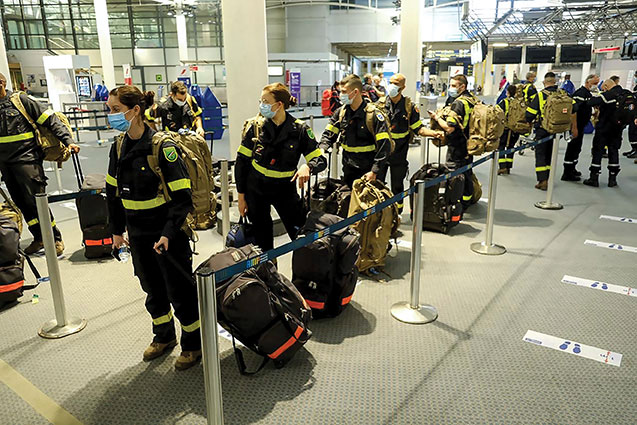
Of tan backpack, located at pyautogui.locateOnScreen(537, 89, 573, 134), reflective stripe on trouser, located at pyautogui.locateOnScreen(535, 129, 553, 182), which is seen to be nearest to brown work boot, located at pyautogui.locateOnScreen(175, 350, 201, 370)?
tan backpack, located at pyautogui.locateOnScreen(537, 89, 573, 134)

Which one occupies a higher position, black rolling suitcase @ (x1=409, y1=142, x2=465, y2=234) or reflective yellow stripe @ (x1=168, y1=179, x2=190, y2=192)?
reflective yellow stripe @ (x1=168, y1=179, x2=190, y2=192)

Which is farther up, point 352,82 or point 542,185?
point 352,82

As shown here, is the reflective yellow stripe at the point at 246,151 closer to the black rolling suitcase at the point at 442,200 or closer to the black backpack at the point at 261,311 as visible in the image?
the black backpack at the point at 261,311

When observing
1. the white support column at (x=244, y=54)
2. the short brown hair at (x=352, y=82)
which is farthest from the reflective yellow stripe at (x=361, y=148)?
the white support column at (x=244, y=54)

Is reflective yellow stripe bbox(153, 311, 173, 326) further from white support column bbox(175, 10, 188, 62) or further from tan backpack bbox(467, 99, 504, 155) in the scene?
white support column bbox(175, 10, 188, 62)

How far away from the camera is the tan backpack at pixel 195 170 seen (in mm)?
2684

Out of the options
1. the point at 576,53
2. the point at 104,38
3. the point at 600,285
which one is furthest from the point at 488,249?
the point at 576,53

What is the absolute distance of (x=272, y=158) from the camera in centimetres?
361

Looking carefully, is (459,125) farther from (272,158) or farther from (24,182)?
(24,182)

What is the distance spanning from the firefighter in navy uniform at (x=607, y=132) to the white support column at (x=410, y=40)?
4.93 metres

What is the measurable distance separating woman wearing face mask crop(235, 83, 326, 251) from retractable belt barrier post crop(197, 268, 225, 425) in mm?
1670

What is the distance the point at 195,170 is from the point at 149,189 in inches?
41.4

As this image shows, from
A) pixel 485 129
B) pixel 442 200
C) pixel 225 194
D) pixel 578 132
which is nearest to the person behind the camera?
pixel 225 194

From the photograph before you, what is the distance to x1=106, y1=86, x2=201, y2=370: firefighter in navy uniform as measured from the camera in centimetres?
267
